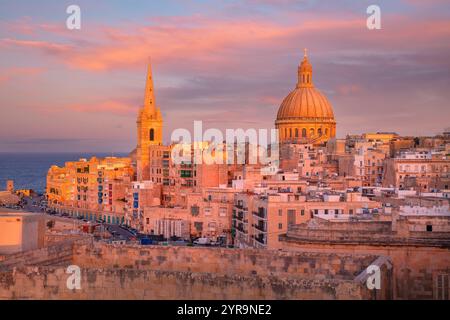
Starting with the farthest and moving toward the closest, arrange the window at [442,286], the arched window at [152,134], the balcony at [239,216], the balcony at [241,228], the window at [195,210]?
1. the arched window at [152,134]
2. the window at [195,210]
3. the balcony at [239,216]
4. the balcony at [241,228]
5. the window at [442,286]

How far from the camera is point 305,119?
3720 inches

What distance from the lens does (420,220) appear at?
2067 cm

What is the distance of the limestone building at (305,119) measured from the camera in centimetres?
9444

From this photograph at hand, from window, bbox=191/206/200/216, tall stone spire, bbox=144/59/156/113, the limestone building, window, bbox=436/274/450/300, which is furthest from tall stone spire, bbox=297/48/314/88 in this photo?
window, bbox=436/274/450/300

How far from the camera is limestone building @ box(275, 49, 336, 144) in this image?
94.4 metres

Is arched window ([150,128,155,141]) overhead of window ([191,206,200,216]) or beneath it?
overhead

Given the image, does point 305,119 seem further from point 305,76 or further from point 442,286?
point 442,286

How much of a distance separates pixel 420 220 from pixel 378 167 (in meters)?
49.2

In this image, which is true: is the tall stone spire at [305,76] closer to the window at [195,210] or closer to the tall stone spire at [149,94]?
the tall stone spire at [149,94]

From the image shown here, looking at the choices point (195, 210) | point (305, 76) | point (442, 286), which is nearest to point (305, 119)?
point (305, 76)

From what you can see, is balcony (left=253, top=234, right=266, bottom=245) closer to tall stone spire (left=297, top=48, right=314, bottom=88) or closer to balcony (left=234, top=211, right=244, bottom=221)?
balcony (left=234, top=211, right=244, bottom=221)

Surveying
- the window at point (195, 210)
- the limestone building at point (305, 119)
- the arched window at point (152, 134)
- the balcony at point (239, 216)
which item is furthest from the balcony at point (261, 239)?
the limestone building at point (305, 119)
